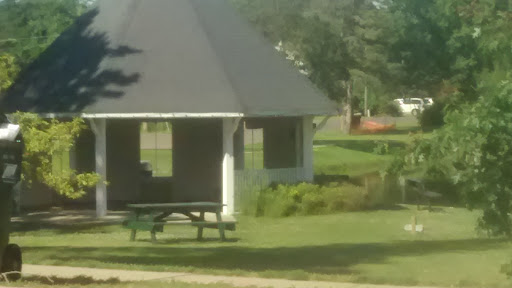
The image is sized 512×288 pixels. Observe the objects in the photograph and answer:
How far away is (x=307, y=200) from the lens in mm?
30250

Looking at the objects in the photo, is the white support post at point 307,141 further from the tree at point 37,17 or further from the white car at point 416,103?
the tree at point 37,17

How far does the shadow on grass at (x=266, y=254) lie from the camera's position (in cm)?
1873

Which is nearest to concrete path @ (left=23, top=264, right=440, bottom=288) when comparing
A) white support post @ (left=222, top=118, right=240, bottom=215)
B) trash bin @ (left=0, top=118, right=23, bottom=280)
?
trash bin @ (left=0, top=118, right=23, bottom=280)

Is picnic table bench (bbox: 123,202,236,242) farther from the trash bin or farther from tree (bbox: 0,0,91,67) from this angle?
tree (bbox: 0,0,91,67)

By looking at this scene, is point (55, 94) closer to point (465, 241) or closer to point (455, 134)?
point (465, 241)

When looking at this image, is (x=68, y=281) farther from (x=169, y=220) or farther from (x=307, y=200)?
(x=307, y=200)

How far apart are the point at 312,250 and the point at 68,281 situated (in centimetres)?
864

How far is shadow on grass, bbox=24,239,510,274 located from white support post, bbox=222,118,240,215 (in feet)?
23.9

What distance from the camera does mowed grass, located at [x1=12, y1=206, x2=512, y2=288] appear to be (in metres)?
17.0

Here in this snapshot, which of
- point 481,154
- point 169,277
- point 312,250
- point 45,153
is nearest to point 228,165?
point 312,250

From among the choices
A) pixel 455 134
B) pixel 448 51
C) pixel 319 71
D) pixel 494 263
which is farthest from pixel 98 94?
pixel 448 51

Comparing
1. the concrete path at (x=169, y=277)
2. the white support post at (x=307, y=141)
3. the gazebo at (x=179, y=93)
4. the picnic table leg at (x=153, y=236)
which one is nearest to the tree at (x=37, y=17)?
the gazebo at (x=179, y=93)

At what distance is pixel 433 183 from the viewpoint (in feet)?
137

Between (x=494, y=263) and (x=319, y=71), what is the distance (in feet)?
156
